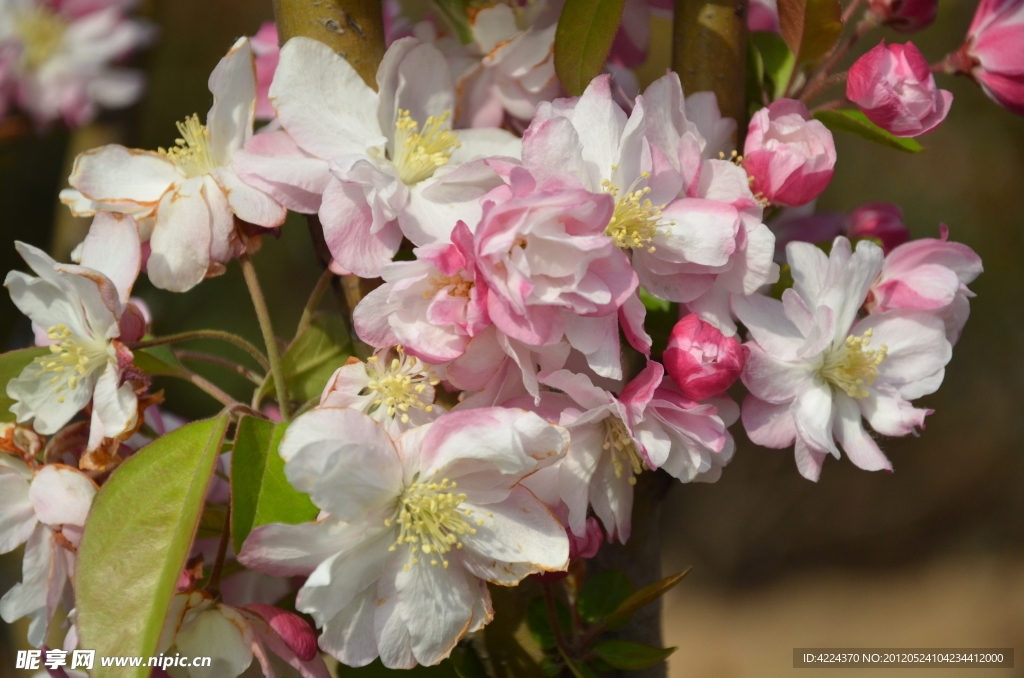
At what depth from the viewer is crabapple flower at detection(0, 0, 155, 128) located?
61.1 inches

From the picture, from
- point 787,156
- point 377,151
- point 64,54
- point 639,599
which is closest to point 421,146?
point 377,151

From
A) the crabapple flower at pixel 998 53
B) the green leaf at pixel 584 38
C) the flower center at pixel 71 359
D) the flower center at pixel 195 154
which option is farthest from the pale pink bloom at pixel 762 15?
the flower center at pixel 71 359

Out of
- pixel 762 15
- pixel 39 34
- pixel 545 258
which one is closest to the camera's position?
pixel 545 258

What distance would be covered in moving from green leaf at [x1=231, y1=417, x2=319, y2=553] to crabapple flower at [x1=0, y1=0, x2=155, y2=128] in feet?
4.14

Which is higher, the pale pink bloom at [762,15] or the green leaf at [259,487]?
the pale pink bloom at [762,15]

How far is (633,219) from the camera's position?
1.67 feet

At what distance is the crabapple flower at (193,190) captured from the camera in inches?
21.3

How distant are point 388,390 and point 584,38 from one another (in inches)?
10.7

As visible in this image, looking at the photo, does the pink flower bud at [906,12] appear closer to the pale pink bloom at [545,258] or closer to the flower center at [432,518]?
the pale pink bloom at [545,258]

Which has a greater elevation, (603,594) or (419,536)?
(419,536)

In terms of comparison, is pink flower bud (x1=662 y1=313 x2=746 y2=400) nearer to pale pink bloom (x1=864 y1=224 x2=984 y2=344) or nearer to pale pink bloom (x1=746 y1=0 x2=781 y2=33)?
pale pink bloom (x1=864 y1=224 x2=984 y2=344)

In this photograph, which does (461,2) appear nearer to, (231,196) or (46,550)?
(231,196)

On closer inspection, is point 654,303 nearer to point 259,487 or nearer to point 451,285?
point 451,285

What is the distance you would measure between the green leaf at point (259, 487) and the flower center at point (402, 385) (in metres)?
0.07
